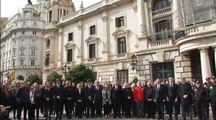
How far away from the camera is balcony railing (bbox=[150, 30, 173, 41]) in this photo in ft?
74.5

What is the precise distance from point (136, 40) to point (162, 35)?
389 cm

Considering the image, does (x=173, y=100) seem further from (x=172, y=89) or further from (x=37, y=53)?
(x=37, y=53)

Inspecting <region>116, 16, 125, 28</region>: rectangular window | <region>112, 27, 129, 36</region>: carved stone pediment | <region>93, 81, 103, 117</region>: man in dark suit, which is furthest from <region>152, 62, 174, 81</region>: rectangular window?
<region>93, 81, 103, 117</region>: man in dark suit

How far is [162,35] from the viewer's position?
23.2m

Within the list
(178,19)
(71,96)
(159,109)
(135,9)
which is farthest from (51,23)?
(159,109)

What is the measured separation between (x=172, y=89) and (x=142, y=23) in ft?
41.2

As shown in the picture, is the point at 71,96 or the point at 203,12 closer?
the point at 71,96

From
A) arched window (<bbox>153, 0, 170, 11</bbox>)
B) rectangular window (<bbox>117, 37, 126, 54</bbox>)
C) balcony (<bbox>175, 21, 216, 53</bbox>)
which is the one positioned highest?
arched window (<bbox>153, 0, 170, 11</bbox>)

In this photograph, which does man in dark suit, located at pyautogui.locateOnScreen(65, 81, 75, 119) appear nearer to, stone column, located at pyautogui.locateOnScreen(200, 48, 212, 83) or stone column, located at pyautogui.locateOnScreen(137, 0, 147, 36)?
stone column, located at pyautogui.locateOnScreen(200, 48, 212, 83)

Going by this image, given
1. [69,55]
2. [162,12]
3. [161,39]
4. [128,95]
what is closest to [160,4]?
[162,12]

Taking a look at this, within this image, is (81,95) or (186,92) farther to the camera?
(81,95)

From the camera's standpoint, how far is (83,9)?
110 ft

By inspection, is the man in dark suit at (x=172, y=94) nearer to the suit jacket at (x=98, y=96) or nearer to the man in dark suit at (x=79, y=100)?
the suit jacket at (x=98, y=96)

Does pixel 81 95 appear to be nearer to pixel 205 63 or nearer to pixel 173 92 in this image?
pixel 173 92
